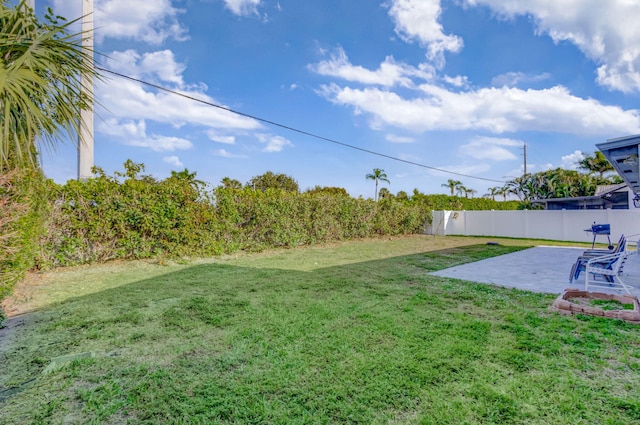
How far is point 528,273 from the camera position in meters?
6.99

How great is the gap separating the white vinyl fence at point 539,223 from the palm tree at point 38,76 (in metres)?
18.7

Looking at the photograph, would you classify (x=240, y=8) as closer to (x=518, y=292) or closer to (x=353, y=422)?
(x=518, y=292)

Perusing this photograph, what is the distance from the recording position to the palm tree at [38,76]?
2.71 m

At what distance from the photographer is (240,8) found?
10.7 meters

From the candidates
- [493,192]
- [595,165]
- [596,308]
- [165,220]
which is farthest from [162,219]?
[493,192]

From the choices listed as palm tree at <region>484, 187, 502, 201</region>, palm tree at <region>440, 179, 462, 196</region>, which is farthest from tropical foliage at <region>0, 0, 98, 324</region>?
palm tree at <region>484, 187, 502, 201</region>

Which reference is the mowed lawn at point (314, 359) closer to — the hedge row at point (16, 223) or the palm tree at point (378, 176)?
the hedge row at point (16, 223)

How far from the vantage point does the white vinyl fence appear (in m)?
14.8

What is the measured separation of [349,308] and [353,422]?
2402 mm

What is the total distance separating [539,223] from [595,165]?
53.7ft

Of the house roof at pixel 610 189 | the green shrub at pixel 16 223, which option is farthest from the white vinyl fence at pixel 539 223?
the green shrub at pixel 16 223

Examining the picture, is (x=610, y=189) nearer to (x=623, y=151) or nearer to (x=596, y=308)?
(x=623, y=151)

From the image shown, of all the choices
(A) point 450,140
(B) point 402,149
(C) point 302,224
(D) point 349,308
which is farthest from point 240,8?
(A) point 450,140

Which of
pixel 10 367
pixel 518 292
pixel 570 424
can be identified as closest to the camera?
pixel 570 424
